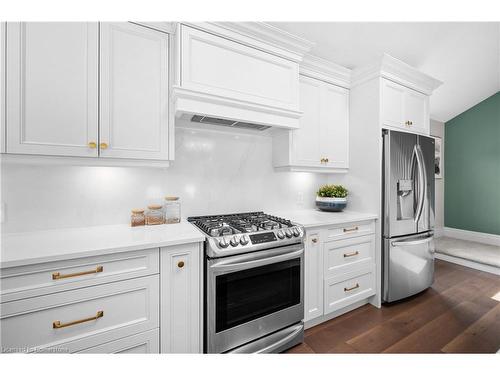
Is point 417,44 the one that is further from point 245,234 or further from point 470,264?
point 470,264

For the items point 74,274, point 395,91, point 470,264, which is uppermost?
point 395,91

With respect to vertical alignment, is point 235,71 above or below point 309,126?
above

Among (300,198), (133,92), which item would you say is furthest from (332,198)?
(133,92)

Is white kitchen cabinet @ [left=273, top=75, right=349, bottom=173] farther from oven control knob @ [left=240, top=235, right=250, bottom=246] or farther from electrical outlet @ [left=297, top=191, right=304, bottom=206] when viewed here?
oven control knob @ [left=240, top=235, right=250, bottom=246]

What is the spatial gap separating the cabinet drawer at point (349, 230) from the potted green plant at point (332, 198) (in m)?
0.31

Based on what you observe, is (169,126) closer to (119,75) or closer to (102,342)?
(119,75)

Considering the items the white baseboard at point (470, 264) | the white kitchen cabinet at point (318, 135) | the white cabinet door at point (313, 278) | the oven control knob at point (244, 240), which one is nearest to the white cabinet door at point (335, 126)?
the white kitchen cabinet at point (318, 135)

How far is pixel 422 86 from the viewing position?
8.82 feet

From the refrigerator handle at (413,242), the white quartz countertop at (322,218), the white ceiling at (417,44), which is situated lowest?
the refrigerator handle at (413,242)

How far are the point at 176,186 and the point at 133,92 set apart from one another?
0.81m

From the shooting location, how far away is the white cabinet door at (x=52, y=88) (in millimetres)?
1282

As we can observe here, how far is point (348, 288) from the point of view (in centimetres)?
221

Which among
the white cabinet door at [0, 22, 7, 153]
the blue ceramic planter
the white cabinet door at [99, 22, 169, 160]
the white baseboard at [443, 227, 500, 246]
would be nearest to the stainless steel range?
the white cabinet door at [99, 22, 169, 160]

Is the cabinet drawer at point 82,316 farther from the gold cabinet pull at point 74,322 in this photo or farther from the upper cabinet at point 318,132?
the upper cabinet at point 318,132
